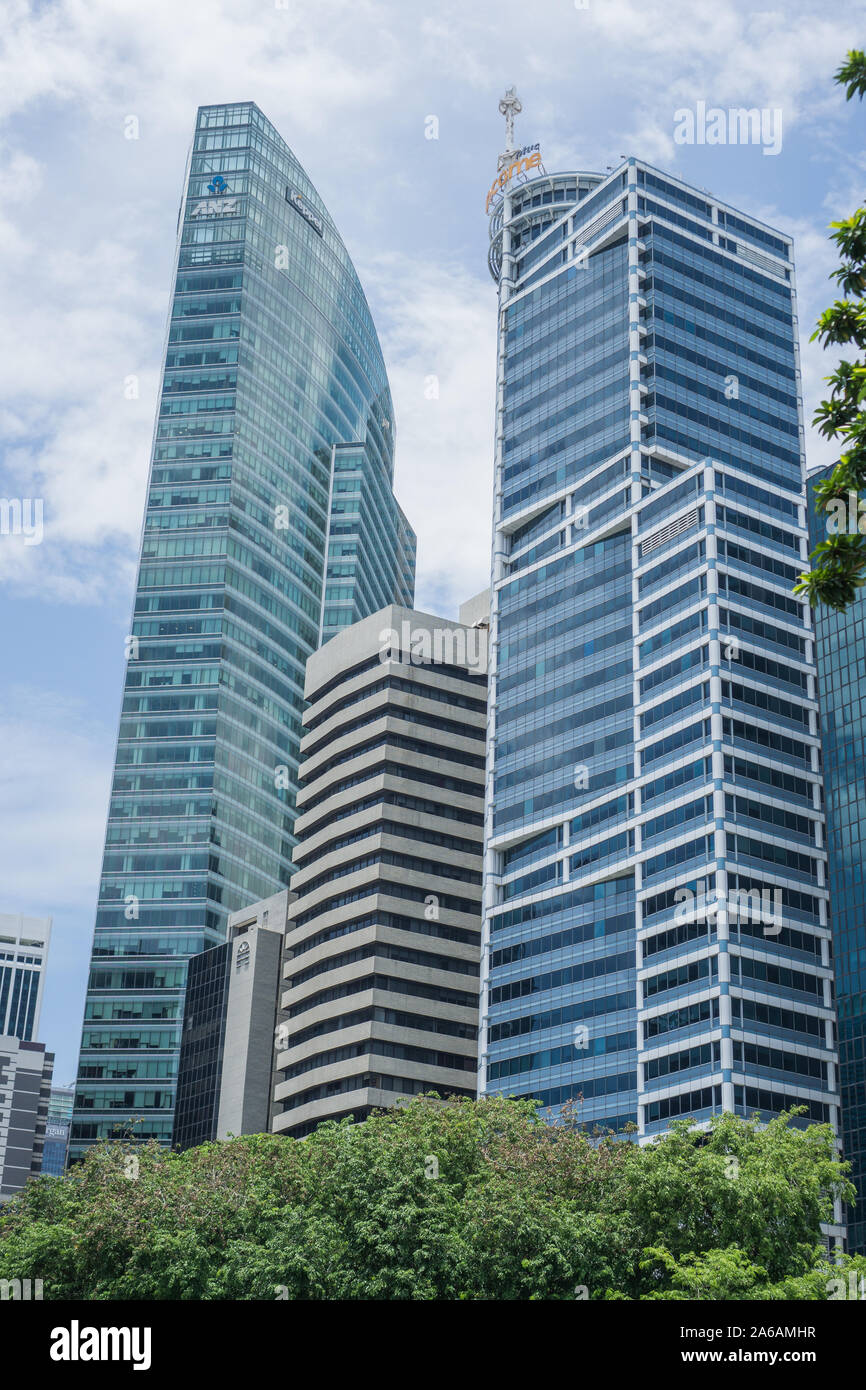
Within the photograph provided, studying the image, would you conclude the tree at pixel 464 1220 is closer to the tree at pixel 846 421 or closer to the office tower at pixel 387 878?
the tree at pixel 846 421

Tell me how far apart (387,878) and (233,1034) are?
28.4 metres

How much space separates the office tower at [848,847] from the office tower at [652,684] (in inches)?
123

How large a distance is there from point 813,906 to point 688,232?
6886 cm

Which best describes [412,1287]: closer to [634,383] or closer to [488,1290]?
[488,1290]

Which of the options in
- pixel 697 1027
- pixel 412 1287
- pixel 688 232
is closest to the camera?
pixel 412 1287

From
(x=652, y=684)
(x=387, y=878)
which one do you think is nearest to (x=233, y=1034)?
(x=387, y=878)

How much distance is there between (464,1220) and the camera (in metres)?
60.1

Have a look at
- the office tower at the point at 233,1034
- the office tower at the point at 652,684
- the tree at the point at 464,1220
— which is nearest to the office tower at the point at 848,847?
the office tower at the point at 652,684

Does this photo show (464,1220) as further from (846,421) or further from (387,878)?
(387,878)

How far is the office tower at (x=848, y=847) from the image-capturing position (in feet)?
390

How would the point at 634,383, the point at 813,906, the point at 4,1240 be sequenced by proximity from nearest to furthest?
the point at 4,1240 → the point at 813,906 → the point at 634,383

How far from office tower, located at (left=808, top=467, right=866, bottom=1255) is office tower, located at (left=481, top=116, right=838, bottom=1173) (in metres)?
3.12
